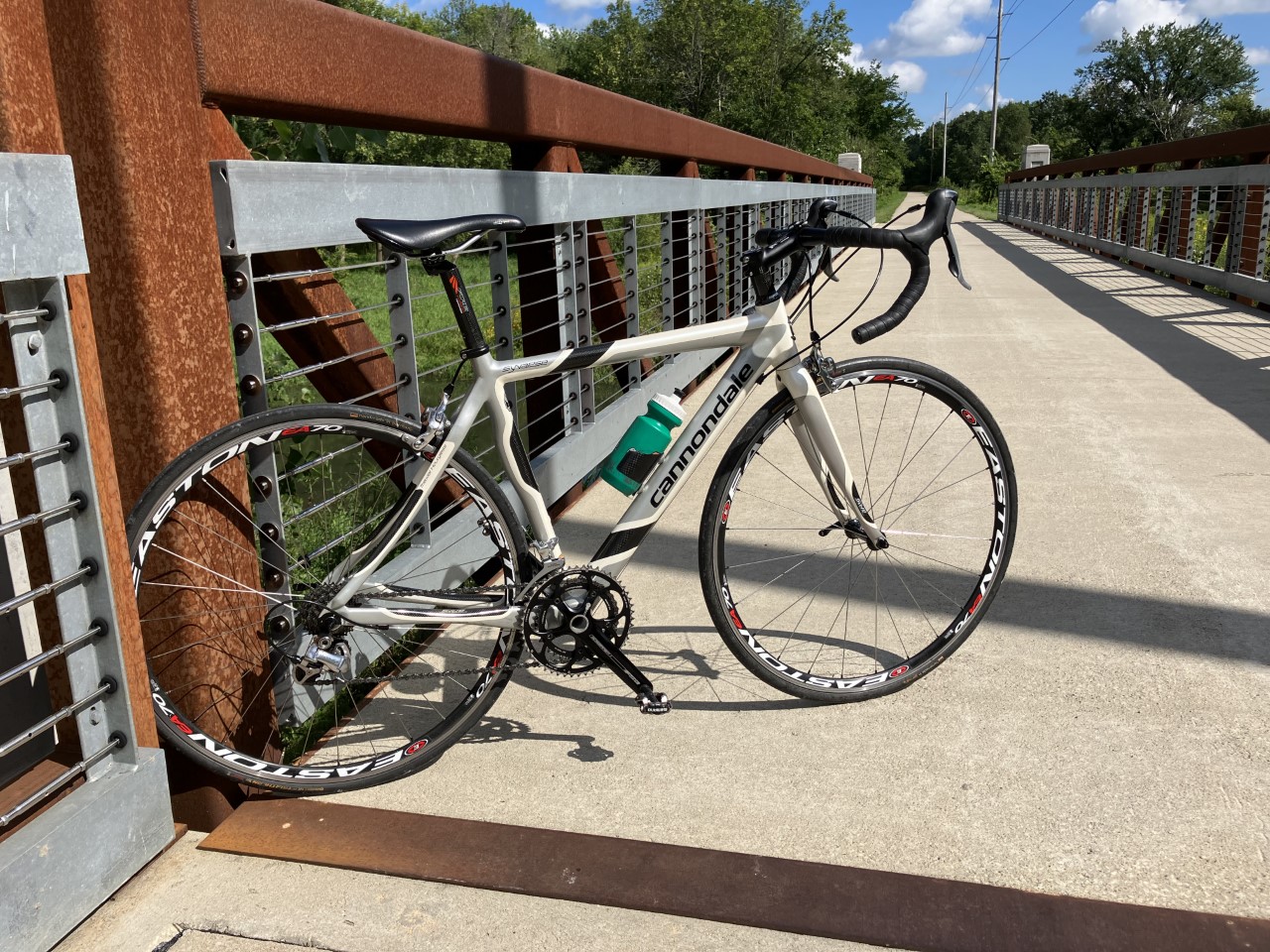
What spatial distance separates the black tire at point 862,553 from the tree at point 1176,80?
85697 mm

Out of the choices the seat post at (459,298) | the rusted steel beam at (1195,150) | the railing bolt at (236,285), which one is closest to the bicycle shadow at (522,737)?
the seat post at (459,298)

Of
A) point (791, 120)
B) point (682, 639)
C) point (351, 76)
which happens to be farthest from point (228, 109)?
point (791, 120)

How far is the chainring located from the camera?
251 centimetres

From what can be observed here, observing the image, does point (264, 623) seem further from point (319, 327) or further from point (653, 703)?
point (653, 703)

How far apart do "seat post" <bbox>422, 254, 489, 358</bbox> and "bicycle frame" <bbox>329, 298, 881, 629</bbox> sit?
1.0 inches

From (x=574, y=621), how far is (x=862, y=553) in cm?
143

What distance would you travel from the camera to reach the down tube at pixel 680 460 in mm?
2639

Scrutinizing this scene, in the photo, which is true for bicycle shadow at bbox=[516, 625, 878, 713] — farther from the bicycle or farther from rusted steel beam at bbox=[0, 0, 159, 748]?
rusted steel beam at bbox=[0, 0, 159, 748]

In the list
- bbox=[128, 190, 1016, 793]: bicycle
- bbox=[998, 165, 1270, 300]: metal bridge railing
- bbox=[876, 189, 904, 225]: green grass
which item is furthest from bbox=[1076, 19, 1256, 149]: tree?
bbox=[128, 190, 1016, 793]: bicycle

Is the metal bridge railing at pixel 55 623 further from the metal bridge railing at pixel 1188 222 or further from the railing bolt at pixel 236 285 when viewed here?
the metal bridge railing at pixel 1188 222

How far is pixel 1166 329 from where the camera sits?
8.62 metres

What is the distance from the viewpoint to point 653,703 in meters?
2.62

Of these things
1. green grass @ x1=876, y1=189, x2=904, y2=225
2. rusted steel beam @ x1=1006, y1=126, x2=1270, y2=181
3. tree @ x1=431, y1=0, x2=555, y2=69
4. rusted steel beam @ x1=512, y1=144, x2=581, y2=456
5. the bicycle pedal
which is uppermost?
tree @ x1=431, y1=0, x2=555, y2=69

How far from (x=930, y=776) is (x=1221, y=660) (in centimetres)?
103
